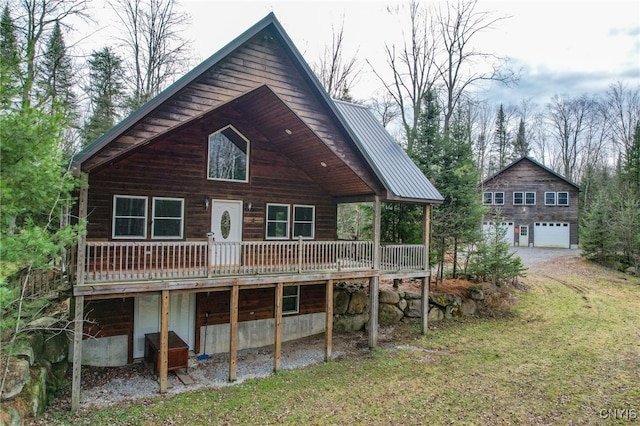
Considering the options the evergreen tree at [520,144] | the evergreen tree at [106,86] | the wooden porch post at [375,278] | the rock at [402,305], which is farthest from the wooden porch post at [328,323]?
the evergreen tree at [520,144]

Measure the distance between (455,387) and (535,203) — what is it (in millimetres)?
30208

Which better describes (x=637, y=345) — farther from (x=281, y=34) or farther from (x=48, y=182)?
(x=48, y=182)

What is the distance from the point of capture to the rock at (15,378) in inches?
285

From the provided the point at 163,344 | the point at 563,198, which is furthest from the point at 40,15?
the point at 563,198

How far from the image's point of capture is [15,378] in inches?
291

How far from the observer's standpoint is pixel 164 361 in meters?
9.58

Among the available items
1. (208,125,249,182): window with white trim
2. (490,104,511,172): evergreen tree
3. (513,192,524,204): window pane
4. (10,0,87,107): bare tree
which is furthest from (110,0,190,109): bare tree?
(490,104,511,172): evergreen tree

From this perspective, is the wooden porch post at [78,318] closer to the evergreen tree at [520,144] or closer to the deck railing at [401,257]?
the deck railing at [401,257]

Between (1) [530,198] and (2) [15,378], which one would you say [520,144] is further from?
(2) [15,378]

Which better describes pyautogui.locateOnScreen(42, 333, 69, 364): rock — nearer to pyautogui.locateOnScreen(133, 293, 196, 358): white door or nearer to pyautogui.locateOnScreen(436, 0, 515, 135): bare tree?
pyautogui.locateOnScreen(133, 293, 196, 358): white door

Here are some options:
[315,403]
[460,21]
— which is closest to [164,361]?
[315,403]

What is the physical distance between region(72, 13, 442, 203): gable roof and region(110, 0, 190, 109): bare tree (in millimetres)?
12719

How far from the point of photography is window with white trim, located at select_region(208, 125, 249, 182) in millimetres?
12648

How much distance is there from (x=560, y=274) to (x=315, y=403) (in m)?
20.9
